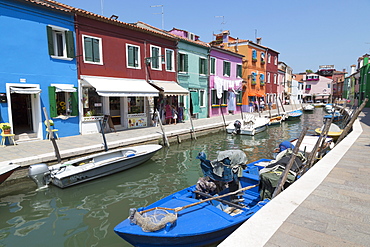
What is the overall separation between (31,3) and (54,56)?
88.8 inches

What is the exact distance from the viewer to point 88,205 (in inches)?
249

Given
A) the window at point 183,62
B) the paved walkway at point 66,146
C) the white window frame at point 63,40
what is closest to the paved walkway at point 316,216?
the paved walkway at point 66,146

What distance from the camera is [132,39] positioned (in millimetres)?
14648

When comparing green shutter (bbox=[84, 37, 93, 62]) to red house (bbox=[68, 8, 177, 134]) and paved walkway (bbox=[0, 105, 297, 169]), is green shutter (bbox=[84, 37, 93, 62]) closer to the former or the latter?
red house (bbox=[68, 8, 177, 134])

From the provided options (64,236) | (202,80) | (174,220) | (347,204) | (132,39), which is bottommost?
(64,236)

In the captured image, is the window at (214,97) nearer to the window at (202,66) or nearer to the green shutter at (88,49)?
the window at (202,66)

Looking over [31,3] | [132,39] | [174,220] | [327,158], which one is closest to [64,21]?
[31,3]

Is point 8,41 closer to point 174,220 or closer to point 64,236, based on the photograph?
point 64,236

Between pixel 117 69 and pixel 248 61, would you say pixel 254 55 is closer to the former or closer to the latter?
pixel 248 61

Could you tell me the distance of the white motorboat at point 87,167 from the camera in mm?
7086

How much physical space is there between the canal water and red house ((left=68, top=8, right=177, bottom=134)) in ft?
15.9

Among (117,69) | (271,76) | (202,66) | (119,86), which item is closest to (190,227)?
(119,86)

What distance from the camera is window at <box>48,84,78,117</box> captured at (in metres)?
11.1

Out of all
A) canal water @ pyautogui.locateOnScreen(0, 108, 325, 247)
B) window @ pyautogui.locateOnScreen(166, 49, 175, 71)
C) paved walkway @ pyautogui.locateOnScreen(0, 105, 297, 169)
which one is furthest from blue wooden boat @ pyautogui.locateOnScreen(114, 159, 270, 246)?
window @ pyautogui.locateOnScreen(166, 49, 175, 71)
